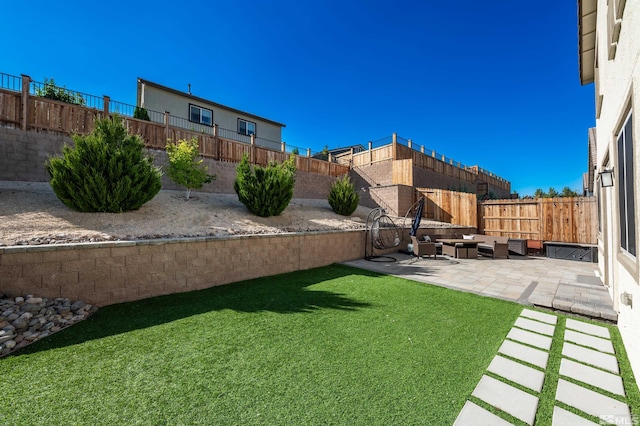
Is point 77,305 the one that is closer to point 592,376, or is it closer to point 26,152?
point 592,376

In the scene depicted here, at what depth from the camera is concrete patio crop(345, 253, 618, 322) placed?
391 cm

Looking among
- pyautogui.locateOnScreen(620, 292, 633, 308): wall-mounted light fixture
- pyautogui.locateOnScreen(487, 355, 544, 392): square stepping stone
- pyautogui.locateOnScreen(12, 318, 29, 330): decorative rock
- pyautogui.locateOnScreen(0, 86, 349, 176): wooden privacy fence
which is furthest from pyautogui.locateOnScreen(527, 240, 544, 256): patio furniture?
pyautogui.locateOnScreen(12, 318, 29, 330): decorative rock

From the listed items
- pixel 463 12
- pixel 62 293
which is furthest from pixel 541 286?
pixel 463 12

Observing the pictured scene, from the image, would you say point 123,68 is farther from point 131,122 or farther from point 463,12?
point 463,12

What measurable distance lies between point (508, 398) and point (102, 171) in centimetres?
737

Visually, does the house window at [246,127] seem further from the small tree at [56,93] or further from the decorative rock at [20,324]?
the decorative rock at [20,324]

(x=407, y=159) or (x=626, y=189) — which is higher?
(x=407, y=159)

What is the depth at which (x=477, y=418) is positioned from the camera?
175 cm

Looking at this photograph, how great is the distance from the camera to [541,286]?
514cm

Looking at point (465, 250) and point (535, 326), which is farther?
point (465, 250)

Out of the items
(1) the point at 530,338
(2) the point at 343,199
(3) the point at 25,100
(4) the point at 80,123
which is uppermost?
(3) the point at 25,100

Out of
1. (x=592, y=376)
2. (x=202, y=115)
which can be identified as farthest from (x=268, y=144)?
(x=592, y=376)

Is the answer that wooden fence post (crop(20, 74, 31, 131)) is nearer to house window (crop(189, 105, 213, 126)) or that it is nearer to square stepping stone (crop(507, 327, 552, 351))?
house window (crop(189, 105, 213, 126))

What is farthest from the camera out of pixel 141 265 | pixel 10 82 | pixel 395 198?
pixel 395 198
